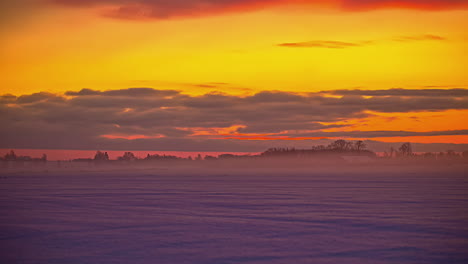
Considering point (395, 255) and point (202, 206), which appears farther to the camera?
point (202, 206)

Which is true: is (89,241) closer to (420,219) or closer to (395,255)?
(395,255)

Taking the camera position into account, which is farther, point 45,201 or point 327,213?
point 45,201

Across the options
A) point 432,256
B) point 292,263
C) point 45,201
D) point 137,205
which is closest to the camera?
point 292,263

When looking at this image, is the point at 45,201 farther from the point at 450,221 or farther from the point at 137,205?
the point at 450,221

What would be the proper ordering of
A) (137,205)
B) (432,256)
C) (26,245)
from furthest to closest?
(137,205) → (26,245) → (432,256)

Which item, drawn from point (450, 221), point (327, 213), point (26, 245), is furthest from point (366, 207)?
point (26, 245)

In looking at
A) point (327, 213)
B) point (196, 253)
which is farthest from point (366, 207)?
point (196, 253)

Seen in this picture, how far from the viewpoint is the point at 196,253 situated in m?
16.6

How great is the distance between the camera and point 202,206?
31.0m

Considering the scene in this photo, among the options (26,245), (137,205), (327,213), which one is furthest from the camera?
(137,205)

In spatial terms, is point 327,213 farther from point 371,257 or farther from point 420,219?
point 371,257

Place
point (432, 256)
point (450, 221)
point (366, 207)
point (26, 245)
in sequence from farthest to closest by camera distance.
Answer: point (366, 207) < point (450, 221) < point (26, 245) < point (432, 256)

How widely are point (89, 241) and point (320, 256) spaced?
7888 mm

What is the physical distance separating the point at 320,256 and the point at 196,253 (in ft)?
12.1
